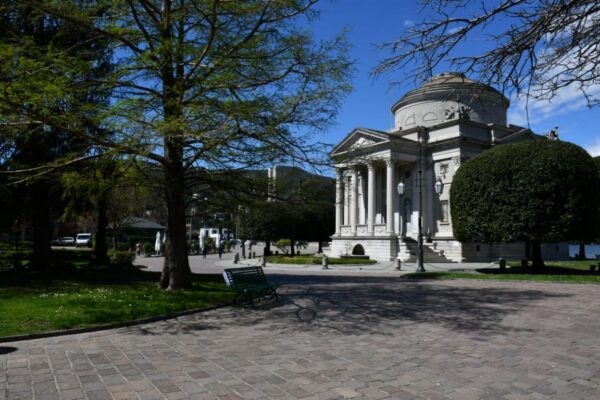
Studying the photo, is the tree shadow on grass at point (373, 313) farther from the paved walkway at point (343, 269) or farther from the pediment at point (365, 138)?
the pediment at point (365, 138)

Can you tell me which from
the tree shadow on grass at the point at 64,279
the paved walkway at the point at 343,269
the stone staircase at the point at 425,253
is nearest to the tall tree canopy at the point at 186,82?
the tree shadow on grass at the point at 64,279

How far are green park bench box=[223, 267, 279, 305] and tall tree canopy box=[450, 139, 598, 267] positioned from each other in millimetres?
19575

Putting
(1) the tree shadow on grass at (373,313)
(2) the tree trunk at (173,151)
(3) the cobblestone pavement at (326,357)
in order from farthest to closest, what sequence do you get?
(2) the tree trunk at (173,151)
(1) the tree shadow on grass at (373,313)
(3) the cobblestone pavement at (326,357)

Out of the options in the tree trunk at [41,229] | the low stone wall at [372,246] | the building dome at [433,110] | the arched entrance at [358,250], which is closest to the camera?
the tree trunk at [41,229]

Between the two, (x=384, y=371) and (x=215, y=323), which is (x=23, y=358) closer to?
(x=215, y=323)

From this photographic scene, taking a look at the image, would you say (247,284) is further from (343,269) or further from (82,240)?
(82,240)

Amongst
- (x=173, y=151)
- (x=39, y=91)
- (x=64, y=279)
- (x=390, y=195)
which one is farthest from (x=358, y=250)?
(x=39, y=91)

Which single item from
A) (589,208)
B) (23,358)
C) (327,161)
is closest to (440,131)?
(589,208)

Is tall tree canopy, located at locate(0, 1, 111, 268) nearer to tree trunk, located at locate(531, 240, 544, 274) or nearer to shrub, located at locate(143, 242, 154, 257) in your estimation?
tree trunk, located at locate(531, 240, 544, 274)

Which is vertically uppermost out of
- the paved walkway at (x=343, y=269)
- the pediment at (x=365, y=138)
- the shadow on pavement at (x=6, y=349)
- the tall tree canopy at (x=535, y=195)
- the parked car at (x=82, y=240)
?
the pediment at (x=365, y=138)

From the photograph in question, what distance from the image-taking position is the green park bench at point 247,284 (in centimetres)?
1248

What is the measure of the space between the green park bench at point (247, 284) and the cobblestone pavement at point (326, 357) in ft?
2.46

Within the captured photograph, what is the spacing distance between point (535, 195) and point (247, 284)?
69.0ft

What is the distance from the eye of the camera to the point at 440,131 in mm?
48094
